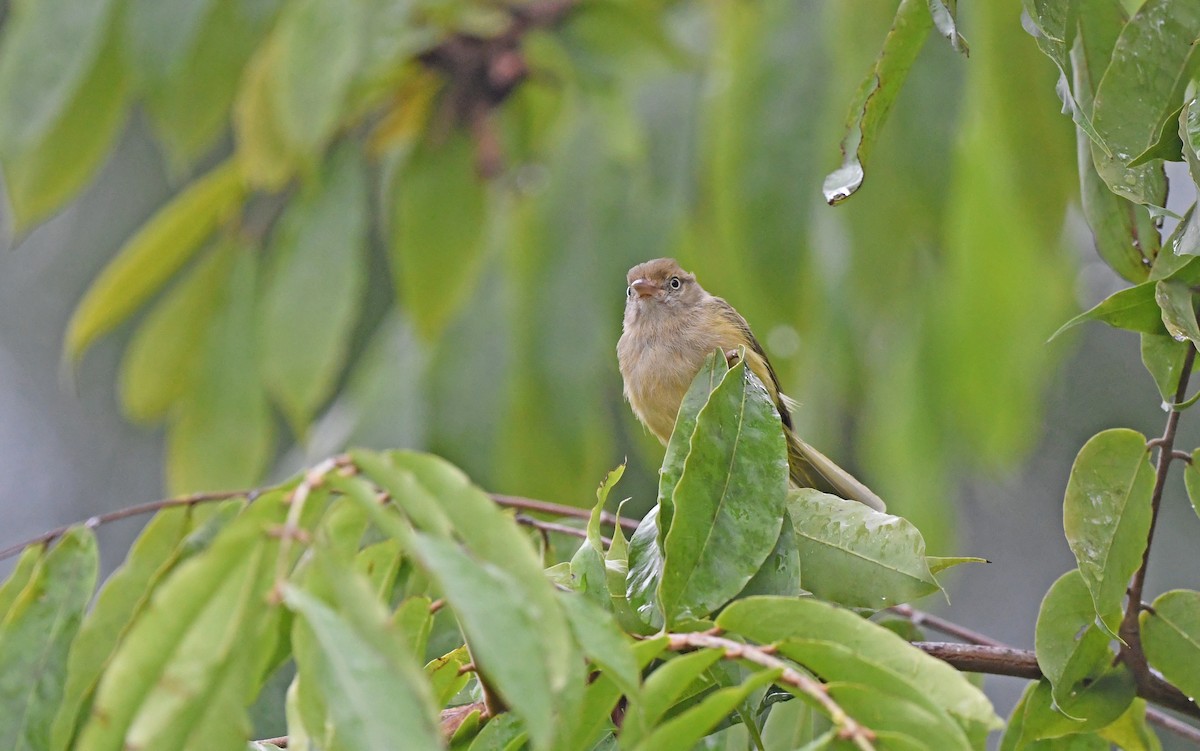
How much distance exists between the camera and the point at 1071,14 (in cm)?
161

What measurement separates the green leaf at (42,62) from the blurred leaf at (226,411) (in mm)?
712

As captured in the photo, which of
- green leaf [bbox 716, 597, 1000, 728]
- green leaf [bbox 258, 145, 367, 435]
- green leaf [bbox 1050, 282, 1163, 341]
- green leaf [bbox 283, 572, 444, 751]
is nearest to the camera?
green leaf [bbox 283, 572, 444, 751]

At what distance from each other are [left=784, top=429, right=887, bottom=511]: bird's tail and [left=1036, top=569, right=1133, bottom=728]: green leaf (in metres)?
0.84

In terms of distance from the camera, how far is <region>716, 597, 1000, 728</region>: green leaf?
1.34 meters

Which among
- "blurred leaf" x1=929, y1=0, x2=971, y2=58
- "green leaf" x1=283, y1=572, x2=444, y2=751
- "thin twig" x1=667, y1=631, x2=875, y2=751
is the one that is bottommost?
"thin twig" x1=667, y1=631, x2=875, y2=751

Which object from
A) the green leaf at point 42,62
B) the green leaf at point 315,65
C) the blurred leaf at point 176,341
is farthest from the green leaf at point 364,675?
the blurred leaf at point 176,341

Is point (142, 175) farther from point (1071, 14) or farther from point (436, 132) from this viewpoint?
point (1071, 14)

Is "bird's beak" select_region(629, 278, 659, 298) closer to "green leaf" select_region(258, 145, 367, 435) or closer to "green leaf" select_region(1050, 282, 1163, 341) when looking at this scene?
"green leaf" select_region(258, 145, 367, 435)

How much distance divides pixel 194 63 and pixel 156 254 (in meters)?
0.57

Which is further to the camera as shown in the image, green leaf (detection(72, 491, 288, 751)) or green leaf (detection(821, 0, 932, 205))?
green leaf (detection(821, 0, 932, 205))

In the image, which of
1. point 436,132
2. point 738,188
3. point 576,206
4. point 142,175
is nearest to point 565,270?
point 576,206

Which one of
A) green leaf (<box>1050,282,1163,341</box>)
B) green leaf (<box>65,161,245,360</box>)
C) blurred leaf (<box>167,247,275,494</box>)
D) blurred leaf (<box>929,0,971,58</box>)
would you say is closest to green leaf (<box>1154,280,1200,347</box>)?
green leaf (<box>1050,282,1163,341</box>)

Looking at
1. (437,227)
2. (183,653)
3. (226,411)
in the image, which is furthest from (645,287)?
(183,653)

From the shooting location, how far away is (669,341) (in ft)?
11.4
